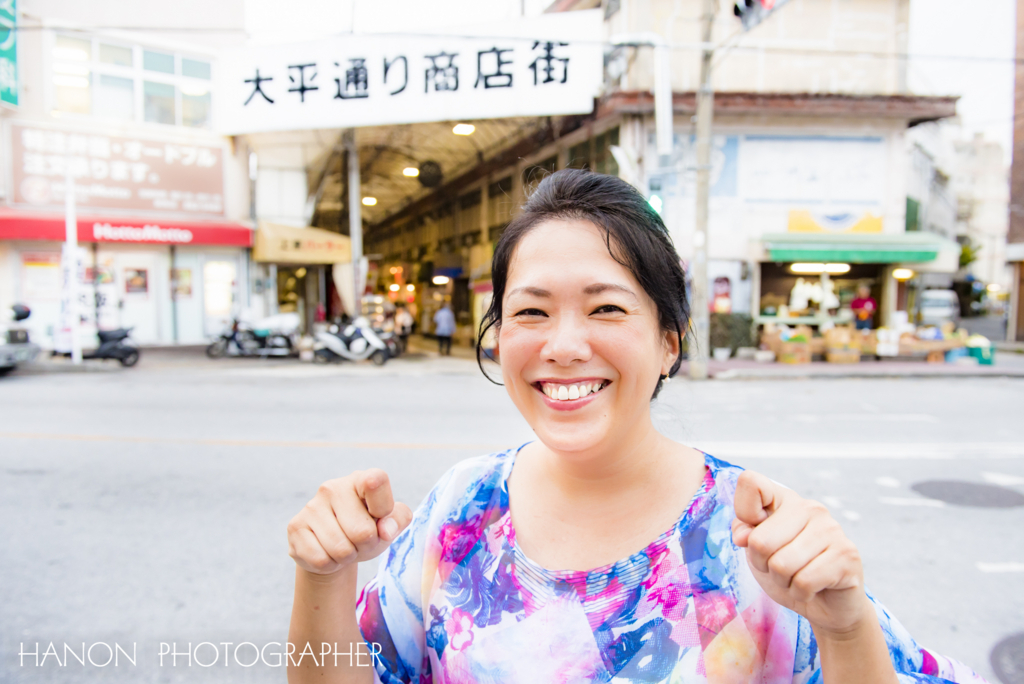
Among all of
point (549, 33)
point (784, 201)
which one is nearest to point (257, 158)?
point (549, 33)

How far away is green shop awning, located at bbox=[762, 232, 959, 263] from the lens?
53.3ft

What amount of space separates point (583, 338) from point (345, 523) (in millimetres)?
608

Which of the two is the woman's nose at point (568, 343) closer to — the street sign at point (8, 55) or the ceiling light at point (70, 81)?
the street sign at point (8, 55)

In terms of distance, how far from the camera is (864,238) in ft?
54.2

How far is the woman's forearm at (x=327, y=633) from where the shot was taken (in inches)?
49.9

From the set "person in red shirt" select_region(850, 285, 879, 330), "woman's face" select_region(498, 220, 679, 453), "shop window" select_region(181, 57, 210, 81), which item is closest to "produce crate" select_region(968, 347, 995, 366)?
"person in red shirt" select_region(850, 285, 879, 330)

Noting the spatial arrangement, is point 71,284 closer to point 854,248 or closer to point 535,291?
point 535,291

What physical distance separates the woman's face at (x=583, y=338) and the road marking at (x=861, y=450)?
5273 mm

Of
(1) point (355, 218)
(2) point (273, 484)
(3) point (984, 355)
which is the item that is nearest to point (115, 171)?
(1) point (355, 218)

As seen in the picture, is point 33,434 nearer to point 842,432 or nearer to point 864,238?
point 842,432

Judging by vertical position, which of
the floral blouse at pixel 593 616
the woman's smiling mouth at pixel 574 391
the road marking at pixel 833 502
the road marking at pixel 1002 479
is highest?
the woman's smiling mouth at pixel 574 391

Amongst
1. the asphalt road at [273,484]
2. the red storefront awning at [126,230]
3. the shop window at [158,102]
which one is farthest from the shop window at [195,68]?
the asphalt road at [273,484]

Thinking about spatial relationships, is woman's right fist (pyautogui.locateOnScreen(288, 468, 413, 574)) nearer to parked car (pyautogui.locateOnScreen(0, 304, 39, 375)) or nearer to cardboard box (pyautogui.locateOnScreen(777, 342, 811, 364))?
parked car (pyautogui.locateOnScreen(0, 304, 39, 375))

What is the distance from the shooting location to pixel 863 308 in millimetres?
17219
